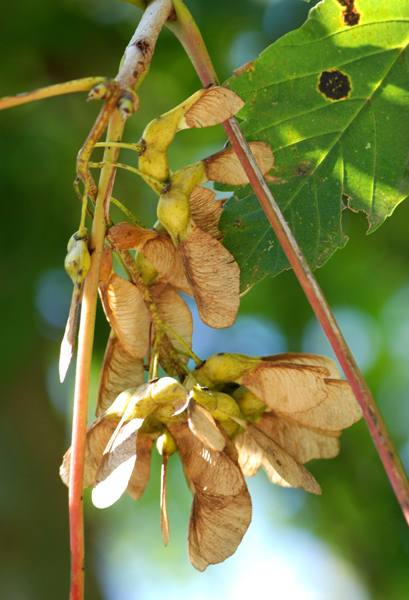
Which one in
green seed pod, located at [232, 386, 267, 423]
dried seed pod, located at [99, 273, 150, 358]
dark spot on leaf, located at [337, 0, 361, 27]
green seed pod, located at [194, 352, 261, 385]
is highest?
dark spot on leaf, located at [337, 0, 361, 27]

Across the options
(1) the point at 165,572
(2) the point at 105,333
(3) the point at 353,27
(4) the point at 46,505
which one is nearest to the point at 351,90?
(3) the point at 353,27

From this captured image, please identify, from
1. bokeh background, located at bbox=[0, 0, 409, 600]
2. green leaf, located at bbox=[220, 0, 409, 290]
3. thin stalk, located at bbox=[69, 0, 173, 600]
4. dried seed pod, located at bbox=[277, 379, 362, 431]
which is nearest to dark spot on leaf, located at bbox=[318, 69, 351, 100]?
green leaf, located at bbox=[220, 0, 409, 290]

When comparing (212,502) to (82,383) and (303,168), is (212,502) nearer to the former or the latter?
(82,383)

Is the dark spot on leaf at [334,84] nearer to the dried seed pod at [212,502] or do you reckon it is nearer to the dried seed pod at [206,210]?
the dried seed pod at [206,210]

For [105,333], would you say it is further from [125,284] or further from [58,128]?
[125,284]

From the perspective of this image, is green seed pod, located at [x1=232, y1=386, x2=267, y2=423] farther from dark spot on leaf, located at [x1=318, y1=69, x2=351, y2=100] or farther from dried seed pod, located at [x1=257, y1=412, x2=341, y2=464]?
dark spot on leaf, located at [x1=318, y1=69, x2=351, y2=100]

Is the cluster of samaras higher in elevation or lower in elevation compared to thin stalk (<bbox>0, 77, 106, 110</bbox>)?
lower

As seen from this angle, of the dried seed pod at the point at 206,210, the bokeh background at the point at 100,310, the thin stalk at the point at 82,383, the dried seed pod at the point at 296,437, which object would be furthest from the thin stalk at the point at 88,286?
the bokeh background at the point at 100,310

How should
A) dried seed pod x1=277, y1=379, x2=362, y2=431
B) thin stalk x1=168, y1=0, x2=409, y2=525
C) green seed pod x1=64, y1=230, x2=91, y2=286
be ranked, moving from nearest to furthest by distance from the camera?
thin stalk x1=168, y1=0, x2=409, y2=525 < green seed pod x1=64, y1=230, x2=91, y2=286 < dried seed pod x1=277, y1=379, x2=362, y2=431
